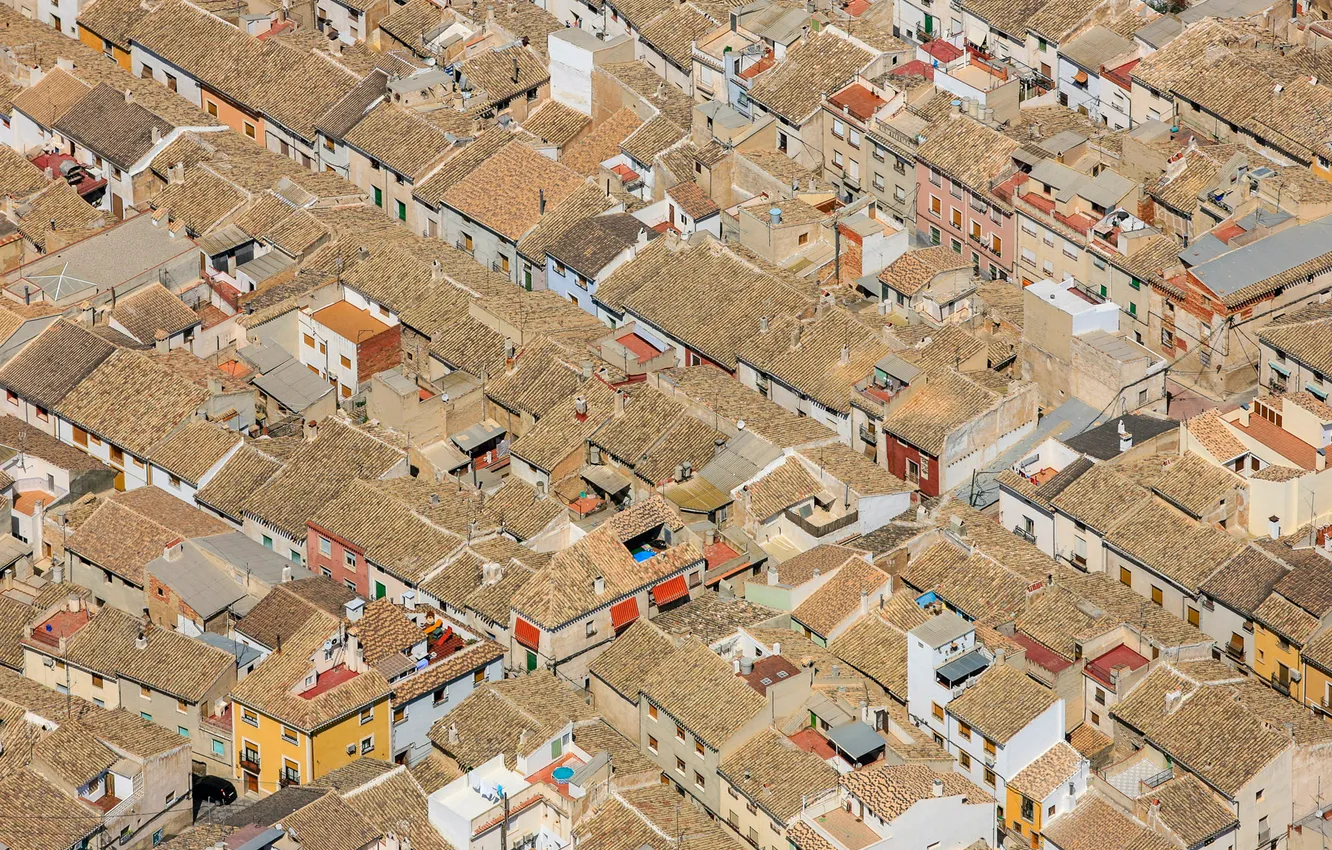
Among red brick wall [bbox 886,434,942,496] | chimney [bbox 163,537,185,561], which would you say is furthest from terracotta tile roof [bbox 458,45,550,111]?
chimney [bbox 163,537,185,561]

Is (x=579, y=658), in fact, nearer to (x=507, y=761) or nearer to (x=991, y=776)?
(x=507, y=761)

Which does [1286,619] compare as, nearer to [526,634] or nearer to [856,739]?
[856,739]

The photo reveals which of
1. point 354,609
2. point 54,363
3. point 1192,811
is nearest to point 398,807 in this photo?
point 354,609

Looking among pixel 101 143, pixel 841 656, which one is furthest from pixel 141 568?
pixel 101 143

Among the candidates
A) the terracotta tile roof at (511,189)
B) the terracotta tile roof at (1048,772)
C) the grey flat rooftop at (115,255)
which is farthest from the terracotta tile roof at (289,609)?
the terracotta tile roof at (511,189)

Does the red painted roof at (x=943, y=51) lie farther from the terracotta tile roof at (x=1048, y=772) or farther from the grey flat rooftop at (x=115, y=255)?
the terracotta tile roof at (x=1048, y=772)

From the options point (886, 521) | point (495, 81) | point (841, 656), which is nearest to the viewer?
point (841, 656)
